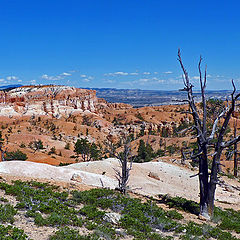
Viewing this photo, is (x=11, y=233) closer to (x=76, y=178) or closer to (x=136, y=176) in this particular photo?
(x=76, y=178)

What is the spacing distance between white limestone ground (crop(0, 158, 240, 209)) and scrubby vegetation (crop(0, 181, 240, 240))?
13.6 ft

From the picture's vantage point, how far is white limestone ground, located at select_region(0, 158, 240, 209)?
15914mm

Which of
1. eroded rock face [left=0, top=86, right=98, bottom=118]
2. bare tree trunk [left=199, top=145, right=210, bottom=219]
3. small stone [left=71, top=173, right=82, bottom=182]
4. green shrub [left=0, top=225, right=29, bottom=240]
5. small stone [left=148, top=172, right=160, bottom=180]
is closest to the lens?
green shrub [left=0, top=225, right=29, bottom=240]

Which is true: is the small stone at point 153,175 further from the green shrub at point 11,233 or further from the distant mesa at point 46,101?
the distant mesa at point 46,101

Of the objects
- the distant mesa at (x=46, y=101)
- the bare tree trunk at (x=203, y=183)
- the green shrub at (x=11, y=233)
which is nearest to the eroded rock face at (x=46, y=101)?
the distant mesa at (x=46, y=101)

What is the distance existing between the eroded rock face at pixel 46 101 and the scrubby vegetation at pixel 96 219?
7100 centimetres

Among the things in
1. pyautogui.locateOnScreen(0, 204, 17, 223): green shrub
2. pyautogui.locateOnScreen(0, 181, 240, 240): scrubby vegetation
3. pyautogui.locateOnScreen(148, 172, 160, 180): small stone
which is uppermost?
pyautogui.locateOnScreen(0, 204, 17, 223): green shrub

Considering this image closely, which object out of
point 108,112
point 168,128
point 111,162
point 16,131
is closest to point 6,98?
point 16,131

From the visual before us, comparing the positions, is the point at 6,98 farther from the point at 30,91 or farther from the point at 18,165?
the point at 18,165

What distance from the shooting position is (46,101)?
81.9m

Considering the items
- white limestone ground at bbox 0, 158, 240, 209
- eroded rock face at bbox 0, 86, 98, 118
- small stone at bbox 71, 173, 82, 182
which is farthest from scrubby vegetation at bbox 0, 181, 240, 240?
eroded rock face at bbox 0, 86, 98, 118

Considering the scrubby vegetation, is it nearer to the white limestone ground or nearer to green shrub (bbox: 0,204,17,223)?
green shrub (bbox: 0,204,17,223)

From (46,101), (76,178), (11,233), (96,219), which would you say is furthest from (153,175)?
(46,101)

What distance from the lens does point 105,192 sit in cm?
1053
